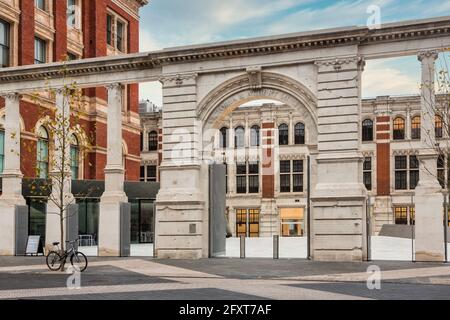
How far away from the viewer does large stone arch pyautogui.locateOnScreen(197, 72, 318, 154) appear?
80.4 ft

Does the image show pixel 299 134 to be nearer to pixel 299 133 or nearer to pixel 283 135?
pixel 299 133

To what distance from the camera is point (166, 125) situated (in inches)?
1033

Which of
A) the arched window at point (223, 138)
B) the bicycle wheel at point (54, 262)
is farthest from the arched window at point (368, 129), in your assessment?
the bicycle wheel at point (54, 262)

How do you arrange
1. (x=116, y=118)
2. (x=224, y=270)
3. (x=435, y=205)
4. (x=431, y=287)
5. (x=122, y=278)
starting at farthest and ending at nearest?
(x=116, y=118)
(x=435, y=205)
(x=224, y=270)
(x=122, y=278)
(x=431, y=287)

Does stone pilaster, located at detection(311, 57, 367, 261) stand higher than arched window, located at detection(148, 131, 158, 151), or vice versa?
arched window, located at detection(148, 131, 158, 151)

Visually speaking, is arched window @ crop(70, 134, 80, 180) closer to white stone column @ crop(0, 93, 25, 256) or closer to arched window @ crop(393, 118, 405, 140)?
white stone column @ crop(0, 93, 25, 256)

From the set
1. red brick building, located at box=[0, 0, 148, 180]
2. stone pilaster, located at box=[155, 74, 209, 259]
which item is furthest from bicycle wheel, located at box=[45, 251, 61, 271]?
red brick building, located at box=[0, 0, 148, 180]

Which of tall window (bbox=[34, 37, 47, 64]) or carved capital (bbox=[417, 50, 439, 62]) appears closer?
carved capital (bbox=[417, 50, 439, 62])

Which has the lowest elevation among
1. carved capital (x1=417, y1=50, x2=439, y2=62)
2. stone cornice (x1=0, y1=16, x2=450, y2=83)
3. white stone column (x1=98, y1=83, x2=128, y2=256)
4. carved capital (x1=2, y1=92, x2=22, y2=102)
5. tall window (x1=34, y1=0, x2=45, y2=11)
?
white stone column (x1=98, y1=83, x2=128, y2=256)

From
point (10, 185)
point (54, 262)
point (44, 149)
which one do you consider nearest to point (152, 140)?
point (44, 149)

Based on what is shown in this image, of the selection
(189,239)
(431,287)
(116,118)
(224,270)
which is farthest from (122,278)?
(116,118)

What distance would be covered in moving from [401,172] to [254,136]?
46.4 feet

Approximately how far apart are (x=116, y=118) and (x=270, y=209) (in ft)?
108
